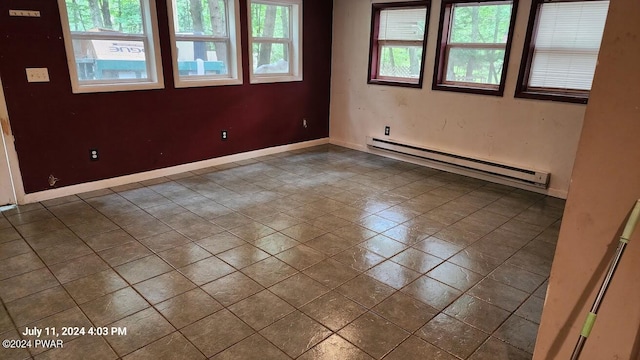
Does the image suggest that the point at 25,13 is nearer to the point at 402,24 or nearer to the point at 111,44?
the point at 111,44

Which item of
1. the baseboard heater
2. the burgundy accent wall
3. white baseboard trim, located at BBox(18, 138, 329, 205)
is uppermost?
the burgundy accent wall

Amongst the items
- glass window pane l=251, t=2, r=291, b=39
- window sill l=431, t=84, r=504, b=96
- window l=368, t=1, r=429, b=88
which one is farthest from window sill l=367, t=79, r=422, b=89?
glass window pane l=251, t=2, r=291, b=39

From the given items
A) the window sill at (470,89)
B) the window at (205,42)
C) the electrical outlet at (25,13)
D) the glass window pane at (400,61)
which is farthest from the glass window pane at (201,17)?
the window sill at (470,89)

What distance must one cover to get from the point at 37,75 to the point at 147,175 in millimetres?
1429

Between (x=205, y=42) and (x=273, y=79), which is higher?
(x=205, y=42)

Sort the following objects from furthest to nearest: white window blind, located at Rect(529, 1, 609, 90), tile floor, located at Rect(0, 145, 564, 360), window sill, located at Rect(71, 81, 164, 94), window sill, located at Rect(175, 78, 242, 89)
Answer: window sill, located at Rect(175, 78, 242, 89), window sill, located at Rect(71, 81, 164, 94), white window blind, located at Rect(529, 1, 609, 90), tile floor, located at Rect(0, 145, 564, 360)

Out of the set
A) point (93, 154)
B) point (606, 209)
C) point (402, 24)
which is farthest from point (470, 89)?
point (93, 154)

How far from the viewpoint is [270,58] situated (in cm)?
557

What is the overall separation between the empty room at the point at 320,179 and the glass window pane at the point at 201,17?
26 millimetres

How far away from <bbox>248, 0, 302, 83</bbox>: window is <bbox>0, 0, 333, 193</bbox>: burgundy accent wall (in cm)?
12

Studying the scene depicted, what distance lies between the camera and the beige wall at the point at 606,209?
1345 millimetres

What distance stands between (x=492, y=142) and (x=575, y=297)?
11.2 ft

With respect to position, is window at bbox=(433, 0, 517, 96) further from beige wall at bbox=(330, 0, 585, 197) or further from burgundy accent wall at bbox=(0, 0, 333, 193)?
burgundy accent wall at bbox=(0, 0, 333, 193)

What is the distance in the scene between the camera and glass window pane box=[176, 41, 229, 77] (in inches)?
184
